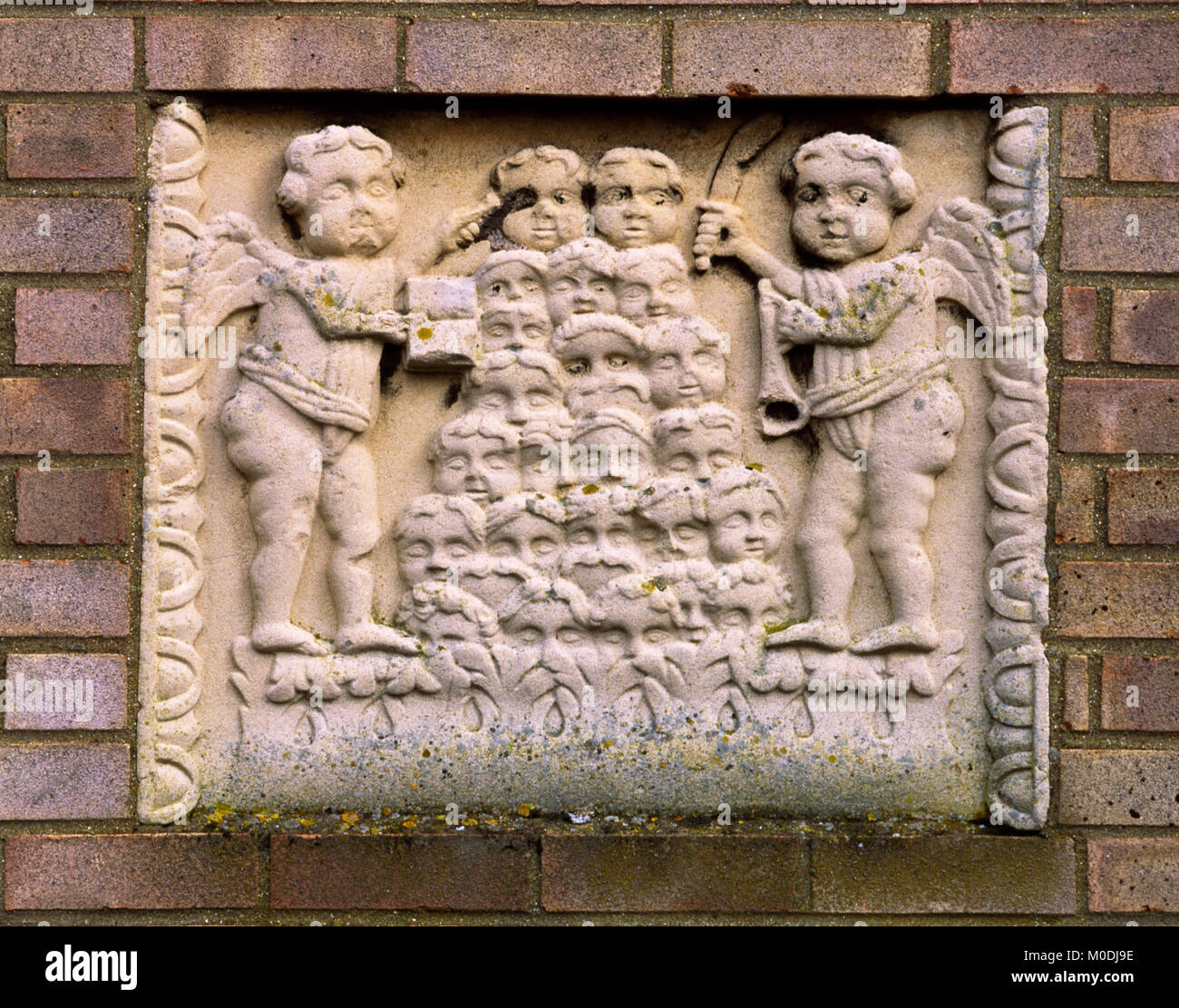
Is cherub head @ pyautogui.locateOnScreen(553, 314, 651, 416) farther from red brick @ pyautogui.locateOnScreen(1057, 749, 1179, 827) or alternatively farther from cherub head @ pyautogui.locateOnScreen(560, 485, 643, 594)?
red brick @ pyautogui.locateOnScreen(1057, 749, 1179, 827)

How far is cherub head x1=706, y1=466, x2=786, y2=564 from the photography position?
4.22 m

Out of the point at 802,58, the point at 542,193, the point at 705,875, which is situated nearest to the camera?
the point at 705,875

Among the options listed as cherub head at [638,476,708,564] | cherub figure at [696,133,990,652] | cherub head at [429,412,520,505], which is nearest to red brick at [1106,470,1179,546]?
cherub figure at [696,133,990,652]

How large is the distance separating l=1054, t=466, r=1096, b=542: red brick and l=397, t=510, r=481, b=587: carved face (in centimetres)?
161

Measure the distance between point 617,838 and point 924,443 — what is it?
137 centimetres

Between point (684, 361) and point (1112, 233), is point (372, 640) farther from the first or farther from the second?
point (1112, 233)

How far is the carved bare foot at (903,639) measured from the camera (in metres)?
4.20

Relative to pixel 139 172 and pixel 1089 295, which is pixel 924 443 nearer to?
pixel 1089 295

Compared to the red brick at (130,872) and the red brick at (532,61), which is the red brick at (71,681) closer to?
the red brick at (130,872)

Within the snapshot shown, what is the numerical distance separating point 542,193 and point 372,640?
1349 mm

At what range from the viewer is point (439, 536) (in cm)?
423

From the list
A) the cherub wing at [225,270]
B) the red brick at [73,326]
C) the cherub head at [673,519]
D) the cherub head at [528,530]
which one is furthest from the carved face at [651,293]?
the red brick at [73,326]

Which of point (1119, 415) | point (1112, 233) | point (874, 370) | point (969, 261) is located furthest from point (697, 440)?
point (1112, 233)

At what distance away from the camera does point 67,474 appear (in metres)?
4.16
